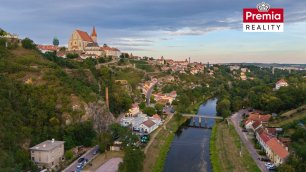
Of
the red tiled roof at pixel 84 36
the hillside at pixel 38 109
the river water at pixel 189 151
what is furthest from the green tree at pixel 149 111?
the red tiled roof at pixel 84 36

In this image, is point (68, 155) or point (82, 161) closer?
point (82, 161)

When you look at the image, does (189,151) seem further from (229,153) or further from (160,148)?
(229,153)

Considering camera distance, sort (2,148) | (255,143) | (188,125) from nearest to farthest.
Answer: (2,148) → (255,143) → (188,125)

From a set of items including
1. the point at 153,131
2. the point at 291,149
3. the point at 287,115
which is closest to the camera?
the point at 291,149

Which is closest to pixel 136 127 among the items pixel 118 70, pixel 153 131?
pixel 153 131

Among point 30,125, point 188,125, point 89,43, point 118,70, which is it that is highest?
point 89,43

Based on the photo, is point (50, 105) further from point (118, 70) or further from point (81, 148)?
point (118, 70)

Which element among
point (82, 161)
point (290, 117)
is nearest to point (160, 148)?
point (82, 161)
